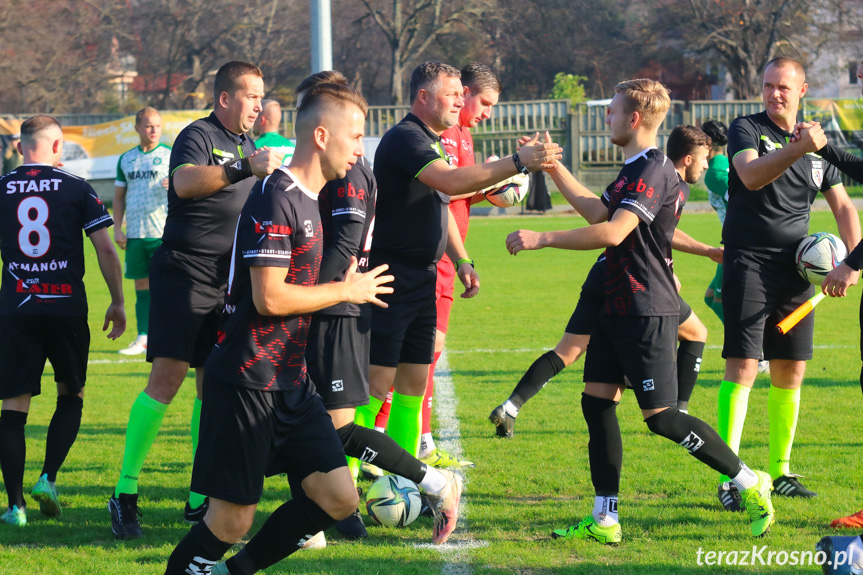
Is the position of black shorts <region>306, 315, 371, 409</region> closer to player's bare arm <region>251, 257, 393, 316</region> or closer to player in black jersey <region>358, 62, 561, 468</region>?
player in black jersey <region>358, 62, 561, 468</region>

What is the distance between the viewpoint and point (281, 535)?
11.6ft

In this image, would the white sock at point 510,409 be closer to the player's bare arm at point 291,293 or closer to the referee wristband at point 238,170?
the referee wristband at point 238,170

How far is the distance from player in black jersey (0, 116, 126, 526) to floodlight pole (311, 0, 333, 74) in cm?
565

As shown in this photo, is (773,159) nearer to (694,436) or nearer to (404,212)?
(694,436)

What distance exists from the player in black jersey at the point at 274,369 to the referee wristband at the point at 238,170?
1053 mm

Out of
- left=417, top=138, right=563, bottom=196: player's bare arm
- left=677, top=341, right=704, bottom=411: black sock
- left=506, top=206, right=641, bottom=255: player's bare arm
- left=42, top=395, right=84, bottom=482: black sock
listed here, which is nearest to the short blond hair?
left=417, top=138, right=563, bottom=196: player's bare arm

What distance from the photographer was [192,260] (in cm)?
500

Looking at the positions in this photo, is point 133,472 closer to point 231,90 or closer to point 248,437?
point 248,437

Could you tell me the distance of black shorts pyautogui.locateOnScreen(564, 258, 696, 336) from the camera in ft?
17.4

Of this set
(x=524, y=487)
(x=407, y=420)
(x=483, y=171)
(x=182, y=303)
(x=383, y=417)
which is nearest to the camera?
(x=483, y=171)

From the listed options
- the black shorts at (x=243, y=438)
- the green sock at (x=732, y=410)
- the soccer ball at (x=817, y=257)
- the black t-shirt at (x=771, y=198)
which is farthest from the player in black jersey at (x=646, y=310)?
the black shorts at (x=243, y=438)

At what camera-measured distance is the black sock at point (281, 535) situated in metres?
3.55

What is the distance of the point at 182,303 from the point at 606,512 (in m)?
2.48

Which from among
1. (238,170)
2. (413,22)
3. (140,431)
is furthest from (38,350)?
(413,22)
